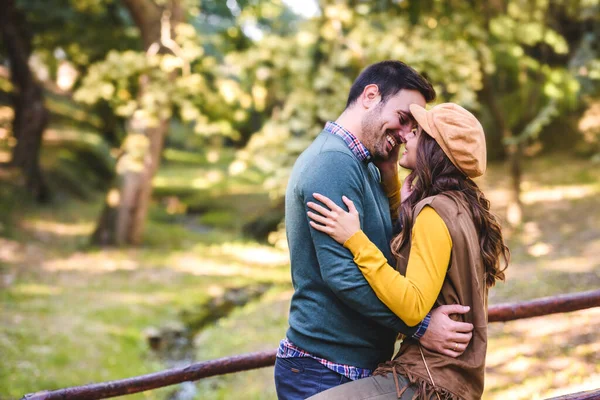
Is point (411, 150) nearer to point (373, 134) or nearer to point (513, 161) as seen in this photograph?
point (373, 134)

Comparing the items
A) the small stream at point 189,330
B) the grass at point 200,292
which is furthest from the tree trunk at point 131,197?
the small stream at point 189,330

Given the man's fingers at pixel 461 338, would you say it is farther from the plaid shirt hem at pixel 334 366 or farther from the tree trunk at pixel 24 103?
the tree trunk at pixel 24 103

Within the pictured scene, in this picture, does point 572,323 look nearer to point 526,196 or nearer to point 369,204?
point 369,204

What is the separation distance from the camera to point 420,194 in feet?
8.05

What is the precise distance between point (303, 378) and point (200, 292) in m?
9.78

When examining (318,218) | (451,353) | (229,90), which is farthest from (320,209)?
(229,90)

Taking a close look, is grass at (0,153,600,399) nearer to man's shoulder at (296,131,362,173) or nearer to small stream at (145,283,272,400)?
small stream at (145,283,272,400)

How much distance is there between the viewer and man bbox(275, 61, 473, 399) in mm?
2262

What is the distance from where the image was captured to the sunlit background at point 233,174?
311 inches

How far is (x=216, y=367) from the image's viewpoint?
3164 millimetres

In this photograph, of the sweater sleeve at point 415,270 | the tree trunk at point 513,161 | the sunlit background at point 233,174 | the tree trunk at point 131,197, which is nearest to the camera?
the sweater sleeve at point 415,270

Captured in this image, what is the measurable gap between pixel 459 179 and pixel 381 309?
24.4 inches

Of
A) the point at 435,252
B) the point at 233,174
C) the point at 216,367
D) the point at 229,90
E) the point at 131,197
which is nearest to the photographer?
the point at 435,252

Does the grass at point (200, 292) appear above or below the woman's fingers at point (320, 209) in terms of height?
below
